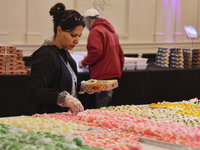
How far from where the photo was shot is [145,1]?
6969mm

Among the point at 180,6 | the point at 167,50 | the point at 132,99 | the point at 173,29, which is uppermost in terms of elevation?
Answer: the point at 180,6

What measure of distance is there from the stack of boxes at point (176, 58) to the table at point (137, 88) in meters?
0.18

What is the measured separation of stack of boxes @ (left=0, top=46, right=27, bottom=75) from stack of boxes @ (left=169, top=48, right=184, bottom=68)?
8.75 feet

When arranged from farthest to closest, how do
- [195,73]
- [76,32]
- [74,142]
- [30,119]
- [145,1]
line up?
[145,1], [195,73], [76,32], [30,119], [74,142]

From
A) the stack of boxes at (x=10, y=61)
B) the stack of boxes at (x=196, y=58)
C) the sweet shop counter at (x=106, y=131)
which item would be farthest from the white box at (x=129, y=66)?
the sweet shop counter at (x=106, y=131)

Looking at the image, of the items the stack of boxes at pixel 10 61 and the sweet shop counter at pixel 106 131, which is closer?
the sweet shop counter at pixel 106 131

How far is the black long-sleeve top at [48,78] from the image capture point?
200cm

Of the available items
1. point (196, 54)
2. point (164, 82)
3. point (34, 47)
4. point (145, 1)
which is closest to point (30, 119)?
point (164, 82)

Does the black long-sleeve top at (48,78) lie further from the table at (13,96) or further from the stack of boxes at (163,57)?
the stack of boxes at (163,57)

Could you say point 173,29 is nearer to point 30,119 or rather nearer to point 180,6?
point 180,6

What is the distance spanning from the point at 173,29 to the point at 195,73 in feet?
8.17

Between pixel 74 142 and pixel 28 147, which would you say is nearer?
pixel 28 147

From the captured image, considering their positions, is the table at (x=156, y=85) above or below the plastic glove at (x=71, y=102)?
below

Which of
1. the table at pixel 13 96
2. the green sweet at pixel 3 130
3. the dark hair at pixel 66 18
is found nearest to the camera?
the green sweet at pixel 3 130
